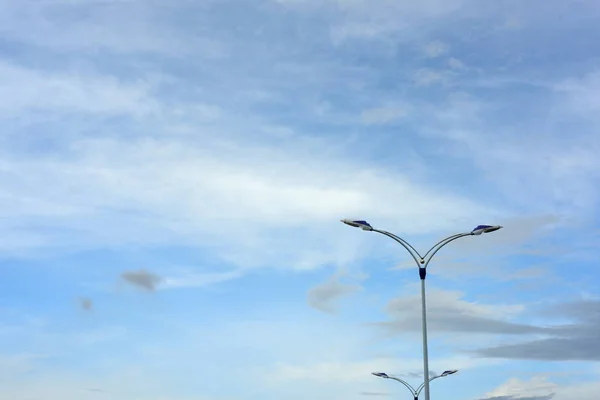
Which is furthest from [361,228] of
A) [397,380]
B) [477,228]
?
[397,380]

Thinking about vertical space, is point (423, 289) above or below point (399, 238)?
below

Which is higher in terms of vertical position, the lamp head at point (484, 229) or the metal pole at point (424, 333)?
the lamp head at point (484, 229)

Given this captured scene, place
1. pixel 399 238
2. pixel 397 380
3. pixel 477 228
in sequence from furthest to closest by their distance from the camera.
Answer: pixel 397 380, pixel 399 238, pixel 477 228

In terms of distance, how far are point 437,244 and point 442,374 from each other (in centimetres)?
3512

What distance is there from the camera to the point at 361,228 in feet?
122

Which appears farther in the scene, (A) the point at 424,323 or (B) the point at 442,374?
(B) the point at 442,374

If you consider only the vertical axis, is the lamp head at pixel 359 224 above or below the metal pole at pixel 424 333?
above

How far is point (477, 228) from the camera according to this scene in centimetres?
3591

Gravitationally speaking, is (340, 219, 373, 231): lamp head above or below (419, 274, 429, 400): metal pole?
above

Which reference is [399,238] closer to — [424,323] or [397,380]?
[424,323]

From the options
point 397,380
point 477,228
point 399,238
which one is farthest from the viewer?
point 397,380

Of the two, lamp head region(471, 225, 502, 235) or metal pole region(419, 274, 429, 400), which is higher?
lamp head region(471, 225, 502, 235)

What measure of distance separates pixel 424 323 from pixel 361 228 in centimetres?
538

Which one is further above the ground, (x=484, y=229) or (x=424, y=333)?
(x=484, y=229)
